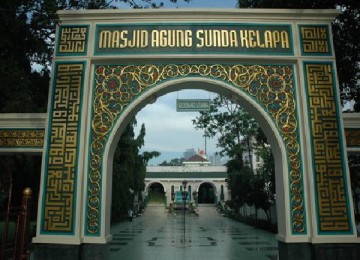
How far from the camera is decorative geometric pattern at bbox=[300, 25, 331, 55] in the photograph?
16.1ft

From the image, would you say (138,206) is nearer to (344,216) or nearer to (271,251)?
(271,251)

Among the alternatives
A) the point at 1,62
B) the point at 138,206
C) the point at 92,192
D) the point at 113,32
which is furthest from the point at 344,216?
the point at 138,206

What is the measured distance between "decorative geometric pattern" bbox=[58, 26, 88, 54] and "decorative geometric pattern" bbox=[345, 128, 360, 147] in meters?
3.84

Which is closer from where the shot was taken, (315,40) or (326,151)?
(326,151)

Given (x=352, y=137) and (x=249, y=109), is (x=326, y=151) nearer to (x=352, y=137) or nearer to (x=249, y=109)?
(x=352, y=137)

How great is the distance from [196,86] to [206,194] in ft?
104

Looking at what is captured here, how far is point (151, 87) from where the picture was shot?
15.9ft

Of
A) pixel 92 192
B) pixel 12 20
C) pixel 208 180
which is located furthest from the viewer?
pixel 208 180

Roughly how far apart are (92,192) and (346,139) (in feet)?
11.5

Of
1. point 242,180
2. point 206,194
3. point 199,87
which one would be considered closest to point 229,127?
point 242,180

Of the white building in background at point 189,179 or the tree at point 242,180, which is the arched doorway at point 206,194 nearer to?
the white building in background at point 189,179

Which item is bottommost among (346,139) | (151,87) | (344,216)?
(344,216)

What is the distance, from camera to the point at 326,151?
4578 millimetres

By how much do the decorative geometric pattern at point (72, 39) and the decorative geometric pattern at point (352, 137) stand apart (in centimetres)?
384
